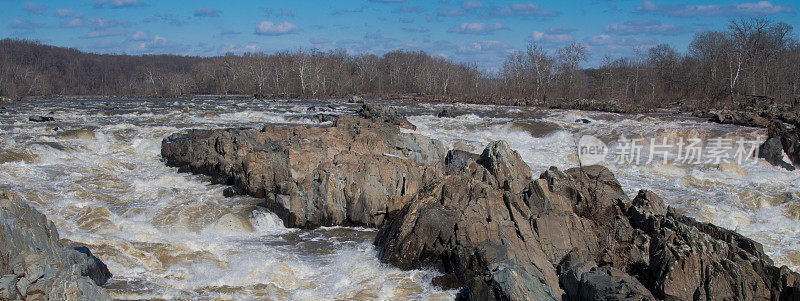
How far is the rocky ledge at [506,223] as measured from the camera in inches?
355

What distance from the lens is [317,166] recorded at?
15.8m

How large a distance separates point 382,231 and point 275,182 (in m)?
4.68

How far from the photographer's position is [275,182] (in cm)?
1591

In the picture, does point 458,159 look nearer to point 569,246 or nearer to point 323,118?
point 569,246

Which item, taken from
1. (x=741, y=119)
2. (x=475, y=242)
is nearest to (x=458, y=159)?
(x=475, y=242)

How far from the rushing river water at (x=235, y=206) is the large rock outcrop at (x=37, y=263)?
1.06 m

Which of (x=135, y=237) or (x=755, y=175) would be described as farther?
(x=755, y=175)

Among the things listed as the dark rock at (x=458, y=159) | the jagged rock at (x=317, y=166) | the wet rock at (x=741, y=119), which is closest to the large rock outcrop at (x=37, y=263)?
the jagged rock at (x=317, y=166)

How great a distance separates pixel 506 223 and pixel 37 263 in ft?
26.5

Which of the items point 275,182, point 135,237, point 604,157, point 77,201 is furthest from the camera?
point 604,157

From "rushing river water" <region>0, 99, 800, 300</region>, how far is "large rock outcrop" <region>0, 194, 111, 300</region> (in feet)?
3.48

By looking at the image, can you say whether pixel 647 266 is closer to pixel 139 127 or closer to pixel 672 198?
pixel 672 198

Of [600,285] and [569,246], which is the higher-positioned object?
[600,285]

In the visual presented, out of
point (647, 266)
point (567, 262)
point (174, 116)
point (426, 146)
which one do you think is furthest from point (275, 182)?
point (174, 116)
